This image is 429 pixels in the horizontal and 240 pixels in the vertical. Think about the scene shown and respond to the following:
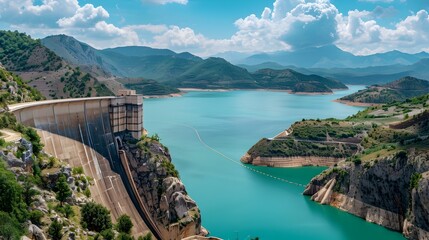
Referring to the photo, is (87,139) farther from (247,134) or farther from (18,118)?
(247,134)

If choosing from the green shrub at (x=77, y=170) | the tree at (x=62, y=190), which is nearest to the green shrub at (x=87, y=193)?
the green shrub at (x=77, y=170)

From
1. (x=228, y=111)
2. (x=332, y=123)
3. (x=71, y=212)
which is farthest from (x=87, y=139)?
(x=228, y=111)

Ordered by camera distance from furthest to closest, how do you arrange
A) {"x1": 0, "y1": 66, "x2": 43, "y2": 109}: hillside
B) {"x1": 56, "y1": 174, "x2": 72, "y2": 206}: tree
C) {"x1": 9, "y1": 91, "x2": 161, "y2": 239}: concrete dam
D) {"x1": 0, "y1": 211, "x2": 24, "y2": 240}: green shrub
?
{"x1": 0, "y1": 66, "x2": 43, "y2": 109}: hillside
{"x1": 9, "y1": 91, "x2": 161, "y2": 239}: concrete dam
{"x1": 56, "y1": 174, "x2": 72, "y2": 206}: tree
{"x1": 0, "y1": 211, "x2": 24, "y2": 240}: green shrub

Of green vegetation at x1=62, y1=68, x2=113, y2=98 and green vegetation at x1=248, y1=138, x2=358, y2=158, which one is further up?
green vegetation at x1=62, y1=68, x2=113, y2=98

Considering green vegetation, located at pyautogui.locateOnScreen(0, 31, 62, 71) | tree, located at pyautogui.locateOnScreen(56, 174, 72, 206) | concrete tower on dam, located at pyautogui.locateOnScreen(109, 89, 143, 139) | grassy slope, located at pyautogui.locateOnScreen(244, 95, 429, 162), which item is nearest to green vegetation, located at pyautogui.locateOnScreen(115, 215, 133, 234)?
tree, located at pyautogui.locateOnScreen(56, 174, 72, 206)

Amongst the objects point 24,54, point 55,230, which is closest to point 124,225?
point 55,230

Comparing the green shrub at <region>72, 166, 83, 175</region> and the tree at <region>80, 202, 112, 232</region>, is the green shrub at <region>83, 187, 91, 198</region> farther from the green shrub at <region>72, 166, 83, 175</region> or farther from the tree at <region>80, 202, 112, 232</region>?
the tree at <region>80, 202, 112, 232</region>

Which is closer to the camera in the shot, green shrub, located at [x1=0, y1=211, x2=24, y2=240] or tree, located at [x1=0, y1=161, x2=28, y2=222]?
green shrub, located at [x1=0, y1=211, x2=24, y2=240]
